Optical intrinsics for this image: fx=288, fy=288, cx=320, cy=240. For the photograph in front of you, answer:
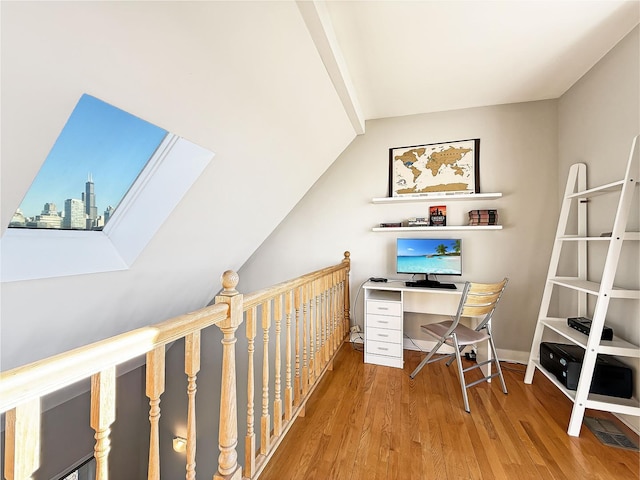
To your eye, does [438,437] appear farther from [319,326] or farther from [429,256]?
[429,256]

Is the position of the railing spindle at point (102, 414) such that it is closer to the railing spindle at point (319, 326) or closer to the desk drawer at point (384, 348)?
the railing spindle at point (319, 326)

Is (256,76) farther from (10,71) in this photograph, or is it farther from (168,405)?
(168,405)

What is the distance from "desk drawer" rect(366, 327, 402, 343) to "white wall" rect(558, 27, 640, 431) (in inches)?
58.9

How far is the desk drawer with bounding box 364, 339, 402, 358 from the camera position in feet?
8.68

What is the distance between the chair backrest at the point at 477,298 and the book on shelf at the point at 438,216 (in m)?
0.97

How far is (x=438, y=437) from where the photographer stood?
5.71 ft

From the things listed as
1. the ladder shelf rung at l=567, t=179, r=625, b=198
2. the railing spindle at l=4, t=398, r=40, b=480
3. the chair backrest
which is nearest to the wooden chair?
the chair backrest

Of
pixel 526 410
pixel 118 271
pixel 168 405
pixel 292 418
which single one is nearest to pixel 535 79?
pixel 526 410

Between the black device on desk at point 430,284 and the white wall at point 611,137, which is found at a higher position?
the white wall at point 611,137

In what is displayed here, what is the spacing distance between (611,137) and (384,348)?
2.38m

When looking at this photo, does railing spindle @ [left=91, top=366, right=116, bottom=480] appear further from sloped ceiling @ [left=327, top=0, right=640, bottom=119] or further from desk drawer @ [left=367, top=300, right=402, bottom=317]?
desk drawer @ [left=367, top=300, right=402, bottom=317]

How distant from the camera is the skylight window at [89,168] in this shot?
1.59 metres

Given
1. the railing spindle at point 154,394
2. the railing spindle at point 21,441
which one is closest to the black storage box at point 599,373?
the railing spindle at point 154,394

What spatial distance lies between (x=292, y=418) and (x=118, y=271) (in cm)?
147
